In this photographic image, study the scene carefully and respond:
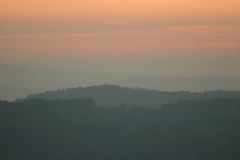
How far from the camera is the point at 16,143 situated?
8450 cm

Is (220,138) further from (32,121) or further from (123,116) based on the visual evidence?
(32,121)

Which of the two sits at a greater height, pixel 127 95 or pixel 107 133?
pixel 107 133

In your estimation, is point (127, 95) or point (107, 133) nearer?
point (107, 133)

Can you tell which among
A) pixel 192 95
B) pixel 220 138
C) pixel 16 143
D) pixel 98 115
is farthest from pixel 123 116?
pixel 192 95

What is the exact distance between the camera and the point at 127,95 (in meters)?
137

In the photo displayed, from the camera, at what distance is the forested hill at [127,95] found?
132375mm

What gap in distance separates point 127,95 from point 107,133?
46.7 meters

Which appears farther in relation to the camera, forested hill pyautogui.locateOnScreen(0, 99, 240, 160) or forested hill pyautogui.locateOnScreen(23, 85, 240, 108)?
forested hill pyautogui.locateOnScreen(23, 85, 240, 108)

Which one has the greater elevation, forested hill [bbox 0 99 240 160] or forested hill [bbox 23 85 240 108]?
forested hill [bbox 0 99 240 160]

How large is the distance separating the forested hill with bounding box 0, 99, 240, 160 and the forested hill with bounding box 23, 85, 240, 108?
1196 inches

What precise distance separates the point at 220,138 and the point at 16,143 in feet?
67.9

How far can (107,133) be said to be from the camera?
90.6m

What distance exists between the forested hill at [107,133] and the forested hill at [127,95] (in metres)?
30.4

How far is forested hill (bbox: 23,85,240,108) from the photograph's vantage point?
13238cm
